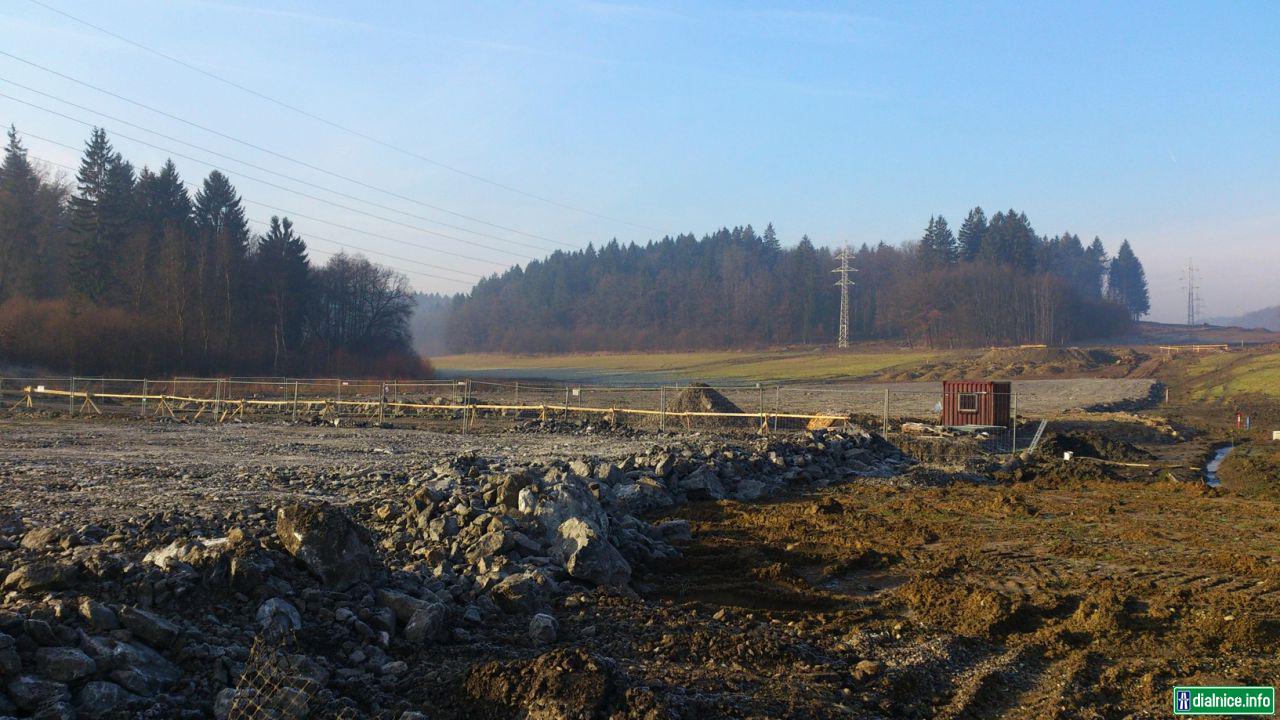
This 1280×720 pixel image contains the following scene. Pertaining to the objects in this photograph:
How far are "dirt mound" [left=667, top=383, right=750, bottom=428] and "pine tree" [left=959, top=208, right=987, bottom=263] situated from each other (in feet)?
321

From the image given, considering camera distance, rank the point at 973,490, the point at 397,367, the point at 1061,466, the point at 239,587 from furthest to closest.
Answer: the point at 397,367 < the point at 1061,466 < the point at 973,490 < the point at 239,587

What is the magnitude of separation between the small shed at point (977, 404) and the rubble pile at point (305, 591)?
18.0m

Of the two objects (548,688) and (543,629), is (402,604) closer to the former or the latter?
(543,629)

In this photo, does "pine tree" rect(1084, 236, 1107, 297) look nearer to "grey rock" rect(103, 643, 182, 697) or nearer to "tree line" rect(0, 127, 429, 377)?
"tree line" rect(0, 127, 429, 377)

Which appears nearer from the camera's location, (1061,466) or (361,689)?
(361,689)

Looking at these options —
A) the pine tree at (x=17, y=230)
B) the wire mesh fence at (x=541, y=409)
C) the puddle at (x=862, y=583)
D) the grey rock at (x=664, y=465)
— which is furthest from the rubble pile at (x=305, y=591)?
the pine tree at (x=17, y=230)

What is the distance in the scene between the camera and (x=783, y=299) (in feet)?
371

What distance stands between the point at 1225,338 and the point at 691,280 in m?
70.0

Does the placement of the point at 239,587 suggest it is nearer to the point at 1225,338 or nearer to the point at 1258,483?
the point at 1258,483

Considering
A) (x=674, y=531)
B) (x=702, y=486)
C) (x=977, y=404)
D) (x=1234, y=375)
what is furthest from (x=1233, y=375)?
(x=674, y=531)

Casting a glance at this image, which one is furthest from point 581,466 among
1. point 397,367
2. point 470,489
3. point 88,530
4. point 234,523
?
point 397,367

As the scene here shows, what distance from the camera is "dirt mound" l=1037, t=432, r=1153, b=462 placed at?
886 inches

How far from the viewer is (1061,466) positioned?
19.7m

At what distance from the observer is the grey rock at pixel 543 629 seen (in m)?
6.55
